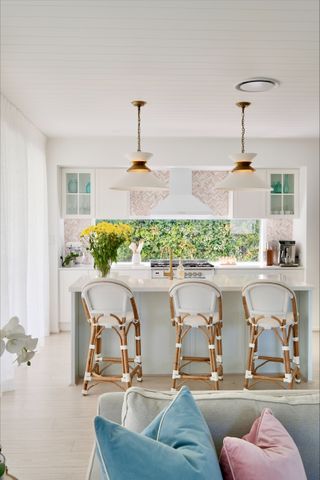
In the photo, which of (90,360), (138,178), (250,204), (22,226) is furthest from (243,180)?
(250,204)

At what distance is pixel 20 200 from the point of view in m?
4.94

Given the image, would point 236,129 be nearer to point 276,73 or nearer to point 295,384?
point 276,73

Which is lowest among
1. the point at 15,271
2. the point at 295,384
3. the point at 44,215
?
the point at 295,384

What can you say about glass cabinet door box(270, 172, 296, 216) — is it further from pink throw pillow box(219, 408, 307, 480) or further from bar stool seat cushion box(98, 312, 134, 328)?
pink throw pillow box(219, 408, 307, 480)

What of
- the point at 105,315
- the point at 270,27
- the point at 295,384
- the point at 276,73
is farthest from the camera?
the point at 295,384

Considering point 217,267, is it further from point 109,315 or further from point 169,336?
point 109,315

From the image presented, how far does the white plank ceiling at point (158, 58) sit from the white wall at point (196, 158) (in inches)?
40.7

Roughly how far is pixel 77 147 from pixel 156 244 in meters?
1.94

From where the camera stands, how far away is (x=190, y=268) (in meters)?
6.69

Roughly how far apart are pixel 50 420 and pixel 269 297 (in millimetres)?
1981

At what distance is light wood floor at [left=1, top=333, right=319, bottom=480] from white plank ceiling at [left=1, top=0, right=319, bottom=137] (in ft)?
8.76

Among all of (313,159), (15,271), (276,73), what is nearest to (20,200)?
(15,271)

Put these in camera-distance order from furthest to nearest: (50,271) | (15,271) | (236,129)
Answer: (50,271) → (236,129) → (15,271)

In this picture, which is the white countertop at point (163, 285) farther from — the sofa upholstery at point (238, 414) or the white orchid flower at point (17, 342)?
the white orchid flower at point (17, 342)
